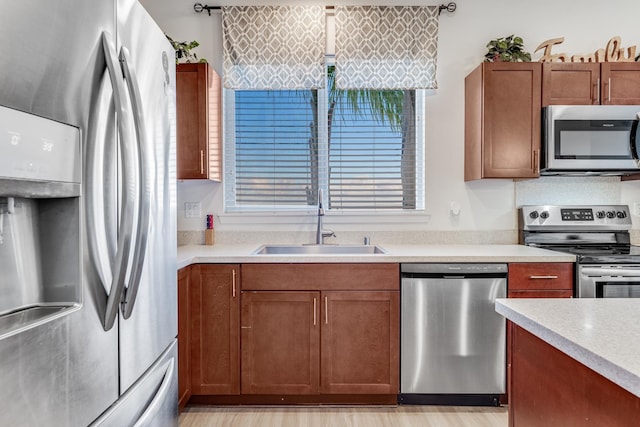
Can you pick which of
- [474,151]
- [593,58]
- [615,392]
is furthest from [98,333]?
[593,58]

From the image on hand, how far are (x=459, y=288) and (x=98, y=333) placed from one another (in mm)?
1840

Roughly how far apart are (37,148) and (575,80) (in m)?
2.85

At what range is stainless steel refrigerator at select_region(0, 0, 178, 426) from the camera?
0.71m

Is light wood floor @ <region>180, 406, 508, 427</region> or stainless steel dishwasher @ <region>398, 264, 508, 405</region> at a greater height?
stainless steel dishwasher @ <region>398, 264, 508, 405</region>

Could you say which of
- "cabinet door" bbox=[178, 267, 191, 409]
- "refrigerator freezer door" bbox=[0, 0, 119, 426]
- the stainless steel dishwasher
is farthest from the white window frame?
"refrigerator freezer door" bbox=[0, 0, 119, 426]

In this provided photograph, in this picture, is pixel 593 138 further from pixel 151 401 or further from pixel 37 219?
pixel 37 219

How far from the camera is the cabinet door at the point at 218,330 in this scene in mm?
2260

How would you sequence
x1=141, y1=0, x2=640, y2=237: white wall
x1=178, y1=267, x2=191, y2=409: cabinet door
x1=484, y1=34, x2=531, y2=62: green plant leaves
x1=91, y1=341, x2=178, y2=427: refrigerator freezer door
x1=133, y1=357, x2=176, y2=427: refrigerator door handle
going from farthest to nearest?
x1=141, y1=0, x2=640, y2=237: white wall < x1=484, y1=34, x2=531, y2=62: green plant leaves < x1=178, y1=267, x2=191, y2=409: cabinet door < x1=133, y1=357, x2=176, y2=427: refrigerator door handle < x1=91, y1=341, x2=178, y2=427: refrigerator freezer door

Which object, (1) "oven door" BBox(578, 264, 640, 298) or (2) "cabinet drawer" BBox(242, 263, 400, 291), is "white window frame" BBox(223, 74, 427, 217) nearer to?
(2) "cabinet drawer" BBox(242, 263, 400, 291)

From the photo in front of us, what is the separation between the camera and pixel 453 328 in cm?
224

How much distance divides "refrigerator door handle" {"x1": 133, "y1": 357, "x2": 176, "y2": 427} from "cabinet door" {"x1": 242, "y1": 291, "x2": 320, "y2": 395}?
0.82m

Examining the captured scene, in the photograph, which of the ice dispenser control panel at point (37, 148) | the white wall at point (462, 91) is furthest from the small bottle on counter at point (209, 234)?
the ice dispenser control panel at point (37, 148)

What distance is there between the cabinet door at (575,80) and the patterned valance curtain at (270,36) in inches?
56.8

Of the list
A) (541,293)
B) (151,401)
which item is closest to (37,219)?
(151,401)
